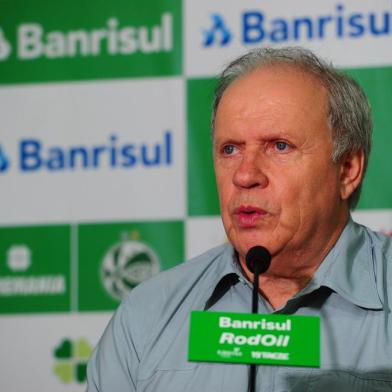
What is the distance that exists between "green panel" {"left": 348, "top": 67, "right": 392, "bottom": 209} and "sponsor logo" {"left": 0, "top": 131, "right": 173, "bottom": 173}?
2.21ft

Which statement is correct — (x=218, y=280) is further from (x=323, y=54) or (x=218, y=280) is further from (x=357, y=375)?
(x=323, y=54)

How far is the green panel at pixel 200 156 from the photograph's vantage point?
9.63 ft

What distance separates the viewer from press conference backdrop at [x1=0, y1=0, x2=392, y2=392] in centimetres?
293

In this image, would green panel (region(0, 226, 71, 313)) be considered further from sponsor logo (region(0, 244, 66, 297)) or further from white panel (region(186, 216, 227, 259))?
white panel (region(186, 216, 227, 259))

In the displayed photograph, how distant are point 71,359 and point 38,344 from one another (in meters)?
0.14

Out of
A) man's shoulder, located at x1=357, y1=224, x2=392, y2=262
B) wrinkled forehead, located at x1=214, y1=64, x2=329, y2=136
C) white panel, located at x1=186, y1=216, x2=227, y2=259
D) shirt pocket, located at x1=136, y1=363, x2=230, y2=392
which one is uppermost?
wrinkled forehead, located at x1=214, y1=64, x2=329, y2=136

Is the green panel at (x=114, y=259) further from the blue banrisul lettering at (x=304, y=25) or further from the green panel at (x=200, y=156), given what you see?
the blue banrisul lettering at (x=304, y=25)

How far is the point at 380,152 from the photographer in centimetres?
279

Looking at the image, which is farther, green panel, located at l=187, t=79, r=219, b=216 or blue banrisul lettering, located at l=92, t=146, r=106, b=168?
blue banrisul lettering, located at l=92, t=146, r=106, b=168

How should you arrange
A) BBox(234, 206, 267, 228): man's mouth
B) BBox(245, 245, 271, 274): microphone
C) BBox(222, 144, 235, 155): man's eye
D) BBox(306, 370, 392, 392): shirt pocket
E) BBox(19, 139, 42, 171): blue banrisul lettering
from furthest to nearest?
BBox(19, 139, 42, 171): blue banrisul lettering, BBox(222, 144, 235, 155): man's eye, BBox(234, 206, 267, 228): man's mouth, BBox(306, 370, 392, 392): shirt pocket, BBox(245, 245, 271, 274): microphone

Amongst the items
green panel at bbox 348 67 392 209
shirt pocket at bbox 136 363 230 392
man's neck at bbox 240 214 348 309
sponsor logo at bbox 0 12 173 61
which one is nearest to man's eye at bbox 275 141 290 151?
man's neck at bbox 240 214 348 309

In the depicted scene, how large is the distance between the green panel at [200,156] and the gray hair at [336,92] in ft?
2.76

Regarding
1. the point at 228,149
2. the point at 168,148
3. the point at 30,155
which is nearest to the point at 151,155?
the point at 168,148

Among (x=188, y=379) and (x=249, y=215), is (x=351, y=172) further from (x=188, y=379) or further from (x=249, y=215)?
(x=188, y=379)
